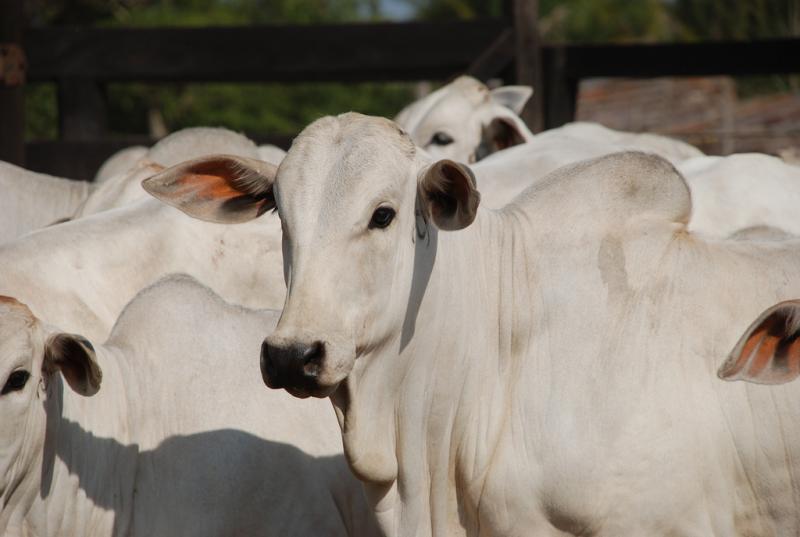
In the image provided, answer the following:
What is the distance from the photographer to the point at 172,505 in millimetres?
4375

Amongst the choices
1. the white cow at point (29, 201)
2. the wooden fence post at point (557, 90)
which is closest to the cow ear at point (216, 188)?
the white cow at point (29, 201)

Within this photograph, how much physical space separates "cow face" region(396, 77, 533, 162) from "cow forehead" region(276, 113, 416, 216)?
3.39 metres

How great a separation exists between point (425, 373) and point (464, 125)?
3511 millimetres

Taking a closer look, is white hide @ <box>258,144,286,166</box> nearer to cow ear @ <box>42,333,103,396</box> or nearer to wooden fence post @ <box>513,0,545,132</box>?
wooden fence post @ <box>513,0,545,132</box>

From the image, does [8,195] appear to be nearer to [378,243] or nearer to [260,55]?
[260,55]

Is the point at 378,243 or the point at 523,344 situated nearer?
the point at 378,243

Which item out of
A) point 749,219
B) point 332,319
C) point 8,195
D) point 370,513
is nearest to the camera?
point 332,319

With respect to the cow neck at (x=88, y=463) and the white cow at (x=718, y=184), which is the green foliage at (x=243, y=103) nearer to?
the white cow at (x=718, y=184)

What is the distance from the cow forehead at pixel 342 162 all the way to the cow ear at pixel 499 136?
11.0ft

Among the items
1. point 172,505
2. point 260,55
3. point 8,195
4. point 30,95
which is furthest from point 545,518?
point 30,95

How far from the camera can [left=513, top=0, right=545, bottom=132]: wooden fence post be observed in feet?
25.8

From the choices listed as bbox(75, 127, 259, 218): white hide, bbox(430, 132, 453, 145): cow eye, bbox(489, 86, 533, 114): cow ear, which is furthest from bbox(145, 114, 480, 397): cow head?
bbox(489, 86, 533, 114): cow ear

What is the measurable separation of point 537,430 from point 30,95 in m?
20.6

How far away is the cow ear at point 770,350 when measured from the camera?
3.70m
